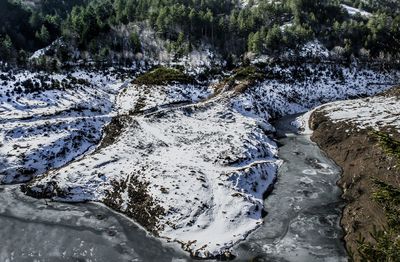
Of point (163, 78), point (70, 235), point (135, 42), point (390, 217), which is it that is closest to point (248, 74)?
point (163, 78)

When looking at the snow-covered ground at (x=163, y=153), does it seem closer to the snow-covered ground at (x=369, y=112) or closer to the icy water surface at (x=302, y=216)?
the icy water surface at (x=302, y=216)

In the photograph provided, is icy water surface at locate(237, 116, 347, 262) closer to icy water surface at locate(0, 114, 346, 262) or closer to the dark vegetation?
icy water surface at locate(0, 114, 346, 262)

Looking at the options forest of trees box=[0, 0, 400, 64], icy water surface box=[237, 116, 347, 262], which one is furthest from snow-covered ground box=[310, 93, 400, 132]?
forest of trees box=[0, 0, 400, 64]

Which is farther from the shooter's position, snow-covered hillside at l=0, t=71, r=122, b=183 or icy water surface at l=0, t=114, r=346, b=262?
snow-covered hillside at l=0, t=71, r=122, b=183

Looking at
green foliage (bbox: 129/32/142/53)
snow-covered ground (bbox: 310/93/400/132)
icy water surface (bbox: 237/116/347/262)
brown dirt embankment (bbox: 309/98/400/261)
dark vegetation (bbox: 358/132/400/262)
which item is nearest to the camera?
dark vegetation (bbox: 358/132/400/262)

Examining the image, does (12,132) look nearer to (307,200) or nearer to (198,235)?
(198,235)

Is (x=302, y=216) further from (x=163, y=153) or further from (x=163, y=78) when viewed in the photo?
(x=163, y=78)

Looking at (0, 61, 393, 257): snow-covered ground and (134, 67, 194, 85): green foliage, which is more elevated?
(0, 61, 393, 257): snow-covered ground
